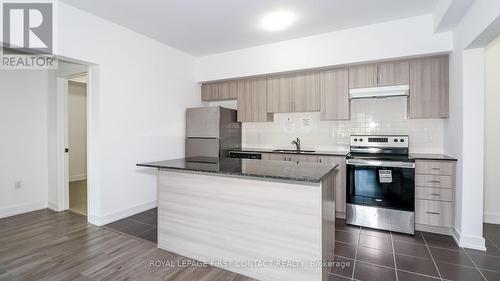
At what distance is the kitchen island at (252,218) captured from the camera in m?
1.71

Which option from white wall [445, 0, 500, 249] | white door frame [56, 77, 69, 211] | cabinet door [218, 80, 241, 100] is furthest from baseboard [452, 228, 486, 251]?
white door frame [56, 77, 69, 211]

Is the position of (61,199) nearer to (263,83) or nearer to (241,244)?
(241,244)

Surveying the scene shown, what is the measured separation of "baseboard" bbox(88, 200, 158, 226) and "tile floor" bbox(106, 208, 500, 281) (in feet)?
0.39

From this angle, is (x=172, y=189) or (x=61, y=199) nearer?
(x=172, y=189)

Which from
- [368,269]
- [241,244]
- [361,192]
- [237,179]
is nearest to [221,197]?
[237,179]

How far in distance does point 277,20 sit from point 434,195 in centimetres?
281

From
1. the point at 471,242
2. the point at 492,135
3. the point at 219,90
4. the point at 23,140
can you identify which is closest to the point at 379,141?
the point at 492,135

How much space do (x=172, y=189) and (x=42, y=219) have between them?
2.31 meters

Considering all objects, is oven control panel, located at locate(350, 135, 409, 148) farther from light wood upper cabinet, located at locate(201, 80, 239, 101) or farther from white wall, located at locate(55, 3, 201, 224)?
white wall, located at locate(55, 3, 201, 224)

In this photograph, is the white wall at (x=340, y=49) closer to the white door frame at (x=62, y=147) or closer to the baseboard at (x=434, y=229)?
the baseboard at (x=434, y=229)

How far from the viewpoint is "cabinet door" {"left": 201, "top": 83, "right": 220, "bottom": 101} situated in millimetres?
4492

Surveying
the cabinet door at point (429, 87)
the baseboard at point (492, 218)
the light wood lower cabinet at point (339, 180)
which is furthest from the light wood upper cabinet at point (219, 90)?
the baseboard at point (492, 218)

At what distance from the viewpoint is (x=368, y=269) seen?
2.08 metres

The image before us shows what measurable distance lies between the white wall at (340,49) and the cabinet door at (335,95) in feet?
0.68
